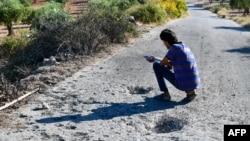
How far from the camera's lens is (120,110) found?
819 cm

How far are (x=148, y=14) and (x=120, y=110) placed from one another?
20.0 m

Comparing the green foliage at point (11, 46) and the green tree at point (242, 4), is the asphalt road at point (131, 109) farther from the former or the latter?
the green tree at point (242, 4)

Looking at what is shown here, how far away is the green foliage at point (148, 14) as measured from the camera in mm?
27469

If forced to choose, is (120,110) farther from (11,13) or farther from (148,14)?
(11,13)

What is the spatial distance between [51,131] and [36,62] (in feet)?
23.4

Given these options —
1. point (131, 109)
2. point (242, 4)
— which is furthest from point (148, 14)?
point (242, 4)

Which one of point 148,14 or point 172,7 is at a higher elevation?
point 148,14

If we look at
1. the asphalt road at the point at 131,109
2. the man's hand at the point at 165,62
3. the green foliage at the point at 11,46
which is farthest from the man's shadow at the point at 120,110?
the green foliage at the point at 11,46

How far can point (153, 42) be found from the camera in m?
18.2

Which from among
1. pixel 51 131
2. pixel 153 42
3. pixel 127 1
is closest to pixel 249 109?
pixel 51 131

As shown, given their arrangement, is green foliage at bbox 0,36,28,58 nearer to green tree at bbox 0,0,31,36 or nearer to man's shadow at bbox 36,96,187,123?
man's shadow at bbox 36,96,187,123

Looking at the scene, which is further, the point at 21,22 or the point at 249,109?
the point at 21,22

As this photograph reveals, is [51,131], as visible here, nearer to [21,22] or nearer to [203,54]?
[203,54]

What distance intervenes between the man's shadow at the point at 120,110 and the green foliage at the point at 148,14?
1886cm
